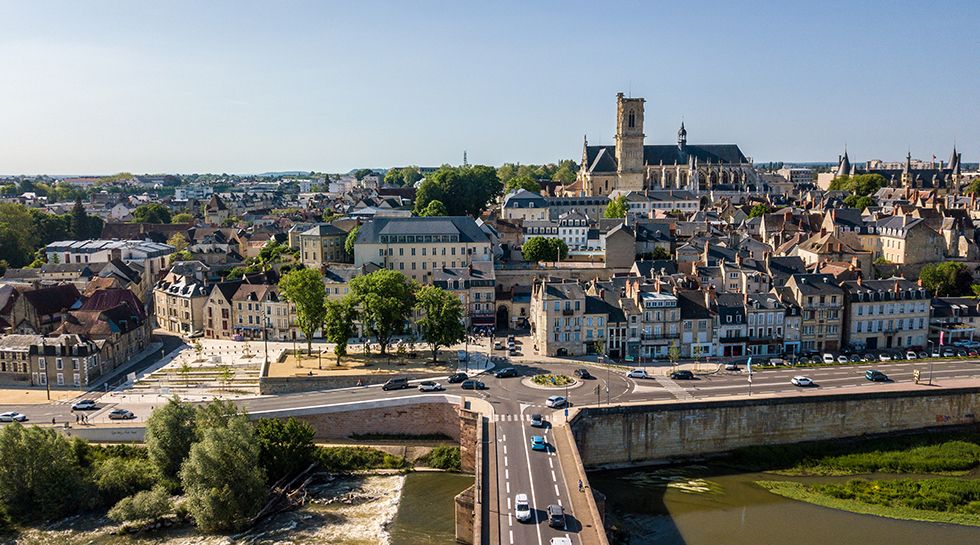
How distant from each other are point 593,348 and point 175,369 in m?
26.8

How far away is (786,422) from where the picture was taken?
4122cm

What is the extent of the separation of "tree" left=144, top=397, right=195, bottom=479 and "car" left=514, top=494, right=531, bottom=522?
55.1ft

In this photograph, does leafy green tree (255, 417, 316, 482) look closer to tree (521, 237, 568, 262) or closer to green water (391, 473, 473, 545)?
green water (391, 473, 473, 545)

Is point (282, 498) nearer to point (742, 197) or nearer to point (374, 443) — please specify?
point (374, 443)

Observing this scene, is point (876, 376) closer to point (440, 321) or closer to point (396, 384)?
point (440, 321)

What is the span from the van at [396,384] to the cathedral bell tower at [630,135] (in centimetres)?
8145

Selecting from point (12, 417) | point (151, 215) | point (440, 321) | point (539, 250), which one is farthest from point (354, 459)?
point (151, 215)

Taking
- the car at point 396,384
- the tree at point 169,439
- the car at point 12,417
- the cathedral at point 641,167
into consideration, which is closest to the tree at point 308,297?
the car at point 396,384

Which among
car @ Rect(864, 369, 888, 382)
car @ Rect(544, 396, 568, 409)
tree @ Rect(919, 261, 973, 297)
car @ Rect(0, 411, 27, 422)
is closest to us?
car @ Rect(544, 396, 568, 409)

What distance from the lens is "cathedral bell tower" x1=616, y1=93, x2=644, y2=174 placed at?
11938 centimetres

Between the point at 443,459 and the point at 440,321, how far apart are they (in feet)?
36.7

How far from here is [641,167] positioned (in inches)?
4747

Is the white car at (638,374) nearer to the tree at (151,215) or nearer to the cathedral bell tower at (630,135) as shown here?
the cathedral bell tower at (630,135)

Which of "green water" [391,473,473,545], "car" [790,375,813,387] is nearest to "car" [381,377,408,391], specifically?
"green water" [391,473,473,545]
